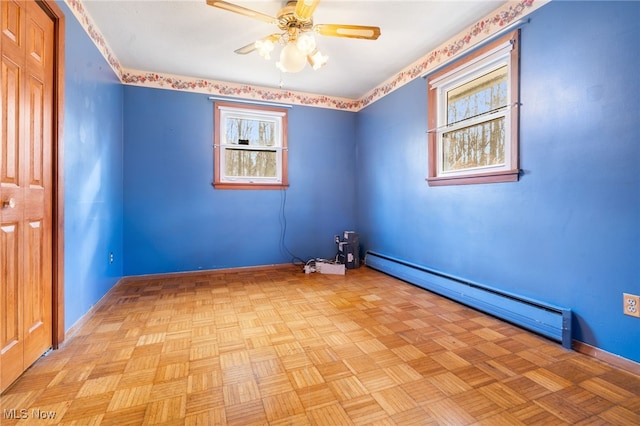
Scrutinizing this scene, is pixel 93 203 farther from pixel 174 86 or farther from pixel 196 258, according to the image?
pixel 174 86

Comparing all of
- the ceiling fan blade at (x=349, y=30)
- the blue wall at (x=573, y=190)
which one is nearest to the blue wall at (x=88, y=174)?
the ceiling fan blade at (x=349, y=30)

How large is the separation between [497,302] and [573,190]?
0.98 meters

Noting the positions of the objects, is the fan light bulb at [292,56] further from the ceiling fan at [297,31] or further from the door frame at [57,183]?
the door frame at [57,183]

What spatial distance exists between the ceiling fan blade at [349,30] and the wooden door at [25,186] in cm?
172

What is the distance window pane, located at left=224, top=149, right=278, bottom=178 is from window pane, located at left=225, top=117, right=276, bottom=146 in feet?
0.44

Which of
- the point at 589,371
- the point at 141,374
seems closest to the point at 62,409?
the point at 141,374

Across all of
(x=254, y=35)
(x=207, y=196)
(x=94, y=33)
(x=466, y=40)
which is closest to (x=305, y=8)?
(x=254, y=35)

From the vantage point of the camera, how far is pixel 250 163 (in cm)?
399

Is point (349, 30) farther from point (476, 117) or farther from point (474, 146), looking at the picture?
point (474, 146)

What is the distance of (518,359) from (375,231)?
2475mm

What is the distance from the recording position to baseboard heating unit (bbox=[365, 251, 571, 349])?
1887 millimetres

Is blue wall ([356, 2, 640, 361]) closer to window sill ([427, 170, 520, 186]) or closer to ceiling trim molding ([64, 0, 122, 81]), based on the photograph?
window sill ([427, 170, 520, 186])

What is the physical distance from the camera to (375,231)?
408 centimetres

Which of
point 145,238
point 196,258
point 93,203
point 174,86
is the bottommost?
point 196,258
